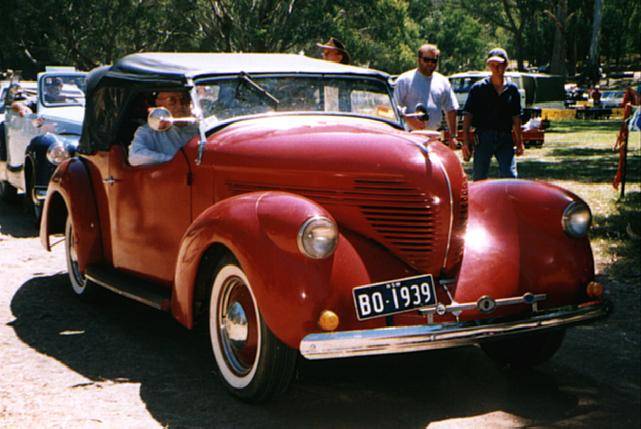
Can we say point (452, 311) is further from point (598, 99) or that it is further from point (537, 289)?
point (598, 99)

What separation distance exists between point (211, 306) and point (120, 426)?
0.85 m

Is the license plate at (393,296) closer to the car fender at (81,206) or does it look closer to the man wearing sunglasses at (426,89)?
the car fender at (81,206)

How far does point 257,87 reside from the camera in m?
5.67

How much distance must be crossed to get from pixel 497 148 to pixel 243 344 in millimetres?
4812

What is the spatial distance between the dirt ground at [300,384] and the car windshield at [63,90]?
664cm

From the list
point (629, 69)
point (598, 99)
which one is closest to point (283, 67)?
point (598, 99)

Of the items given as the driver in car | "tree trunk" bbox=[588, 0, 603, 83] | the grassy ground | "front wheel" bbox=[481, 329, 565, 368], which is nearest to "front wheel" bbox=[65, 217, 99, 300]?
the driver in car

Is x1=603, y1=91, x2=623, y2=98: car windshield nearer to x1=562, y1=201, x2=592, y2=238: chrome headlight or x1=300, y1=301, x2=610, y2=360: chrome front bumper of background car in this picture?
x1=562, y1=201, x2=592, y2=238: chrome headlight

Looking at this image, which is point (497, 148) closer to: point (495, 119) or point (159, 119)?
point (495, 119)

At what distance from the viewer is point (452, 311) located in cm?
449

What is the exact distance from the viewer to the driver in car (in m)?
5.76

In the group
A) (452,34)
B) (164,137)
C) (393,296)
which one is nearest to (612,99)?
(164,137)

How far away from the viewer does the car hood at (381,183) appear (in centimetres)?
466

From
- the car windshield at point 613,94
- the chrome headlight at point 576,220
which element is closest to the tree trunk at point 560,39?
the car windshield at point 613,94
